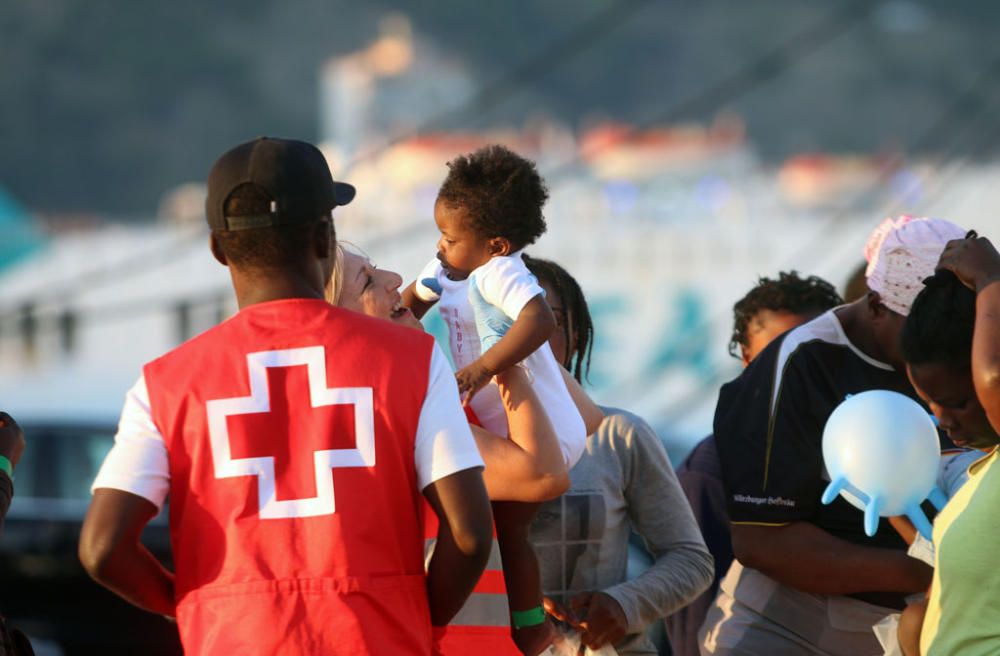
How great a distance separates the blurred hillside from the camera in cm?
10956

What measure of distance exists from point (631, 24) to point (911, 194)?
368 ft

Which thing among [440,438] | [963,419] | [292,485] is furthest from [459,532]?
[963,419]

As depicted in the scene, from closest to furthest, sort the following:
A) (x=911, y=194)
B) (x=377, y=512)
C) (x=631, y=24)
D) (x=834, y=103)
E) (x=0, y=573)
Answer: (x=377, y=512)
(x=0, y=573)
(x=911, y=194)
(x=834, y=103)
(x=631, y=24)

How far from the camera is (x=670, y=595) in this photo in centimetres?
322

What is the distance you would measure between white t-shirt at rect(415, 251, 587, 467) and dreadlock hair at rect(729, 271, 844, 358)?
1370 mm

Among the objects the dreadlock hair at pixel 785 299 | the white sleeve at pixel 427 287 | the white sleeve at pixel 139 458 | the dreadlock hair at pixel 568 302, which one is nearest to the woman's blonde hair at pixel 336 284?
the white sleeve at pixel 427 287

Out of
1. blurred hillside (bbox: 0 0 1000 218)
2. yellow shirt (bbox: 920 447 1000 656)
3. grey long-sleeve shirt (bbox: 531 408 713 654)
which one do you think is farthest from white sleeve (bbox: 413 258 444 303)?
blurred hillside (bbox: 0 0 1000 218)

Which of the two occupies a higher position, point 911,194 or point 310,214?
point 911,194

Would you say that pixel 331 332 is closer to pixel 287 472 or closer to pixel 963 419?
pixel 287 472

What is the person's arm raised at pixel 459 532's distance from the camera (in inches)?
87.0

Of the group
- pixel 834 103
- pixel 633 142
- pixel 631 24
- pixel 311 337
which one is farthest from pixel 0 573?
pixel 631 24

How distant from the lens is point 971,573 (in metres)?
2.28

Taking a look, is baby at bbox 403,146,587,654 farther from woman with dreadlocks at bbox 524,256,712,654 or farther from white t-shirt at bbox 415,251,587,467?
woman with dreadlocks at bbox 524,256,712,654

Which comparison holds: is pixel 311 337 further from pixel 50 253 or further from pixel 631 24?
pixel 631 24
